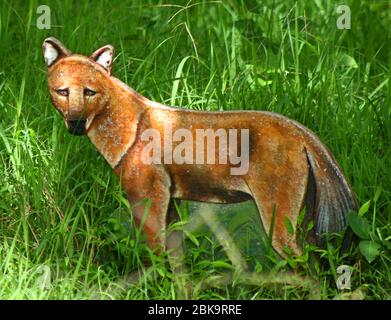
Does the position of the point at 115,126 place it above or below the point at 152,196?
above

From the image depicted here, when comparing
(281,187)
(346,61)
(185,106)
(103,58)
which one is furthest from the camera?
(346,61)

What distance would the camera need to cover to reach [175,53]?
5.54m

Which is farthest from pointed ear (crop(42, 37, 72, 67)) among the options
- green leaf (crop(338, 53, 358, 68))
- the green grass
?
green leaf (crop(338, 53, 358, 68))

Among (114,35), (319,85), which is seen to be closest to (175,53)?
(114,35)

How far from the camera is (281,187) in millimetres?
4516

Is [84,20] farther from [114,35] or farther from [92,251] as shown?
[92,251]

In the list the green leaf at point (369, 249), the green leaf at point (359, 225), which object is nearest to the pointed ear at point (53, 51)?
the green leaf at point (359, 225)

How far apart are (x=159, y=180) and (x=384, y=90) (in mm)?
1565

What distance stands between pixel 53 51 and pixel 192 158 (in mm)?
741

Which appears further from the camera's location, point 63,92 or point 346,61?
point 346,61

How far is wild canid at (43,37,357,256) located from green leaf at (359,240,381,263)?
149mm

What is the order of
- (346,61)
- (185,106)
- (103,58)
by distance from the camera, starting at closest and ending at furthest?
1. (103,58)
2. (185,106)
3. (346,61)

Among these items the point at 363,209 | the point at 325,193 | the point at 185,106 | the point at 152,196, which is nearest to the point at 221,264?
the point at 152,196

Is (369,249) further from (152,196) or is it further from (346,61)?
(346,61)
